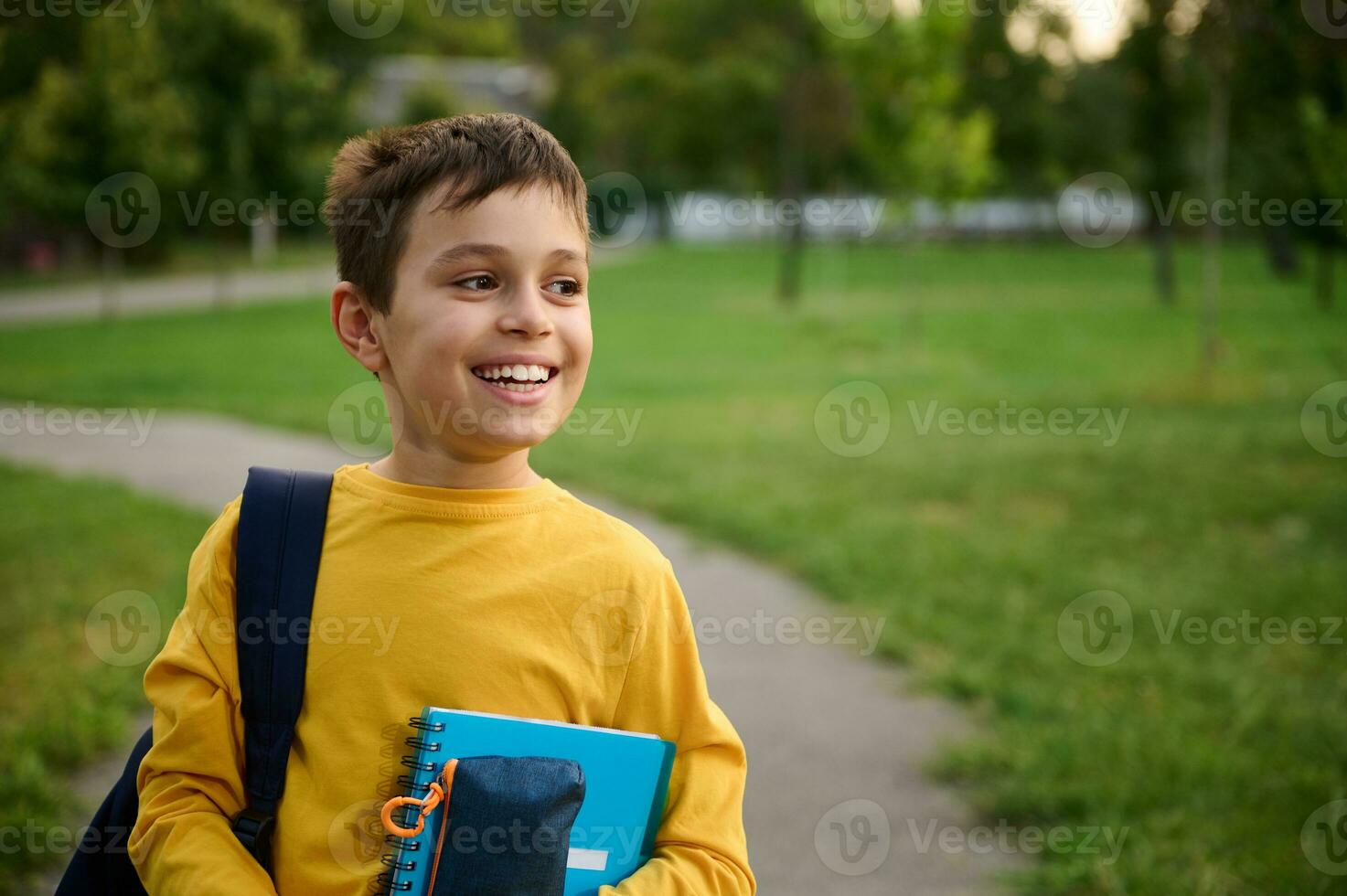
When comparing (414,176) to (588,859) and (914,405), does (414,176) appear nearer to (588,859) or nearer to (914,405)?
(588,859)

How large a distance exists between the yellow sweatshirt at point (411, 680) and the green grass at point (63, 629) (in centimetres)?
Result: 195

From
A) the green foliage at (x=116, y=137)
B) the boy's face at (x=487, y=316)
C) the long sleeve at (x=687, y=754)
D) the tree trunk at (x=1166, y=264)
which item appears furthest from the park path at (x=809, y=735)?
the tree trunk at (x=1166, y=264)

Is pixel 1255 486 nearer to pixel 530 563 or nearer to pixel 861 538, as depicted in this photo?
pixel 861 538

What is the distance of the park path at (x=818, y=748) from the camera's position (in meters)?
3.39

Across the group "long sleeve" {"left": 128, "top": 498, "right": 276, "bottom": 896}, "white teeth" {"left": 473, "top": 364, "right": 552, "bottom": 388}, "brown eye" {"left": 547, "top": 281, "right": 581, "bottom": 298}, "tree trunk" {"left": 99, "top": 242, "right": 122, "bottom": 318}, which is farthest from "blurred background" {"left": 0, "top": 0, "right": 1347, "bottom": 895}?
"long sleeve" {"left": 128, "top": 498, "right": 276, "bottom": 896}

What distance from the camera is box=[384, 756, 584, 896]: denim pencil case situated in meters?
1.42

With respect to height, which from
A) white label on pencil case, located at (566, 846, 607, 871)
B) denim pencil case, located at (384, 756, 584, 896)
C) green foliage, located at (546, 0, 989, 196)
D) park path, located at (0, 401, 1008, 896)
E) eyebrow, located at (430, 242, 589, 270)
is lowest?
park path, located at (0, 401, 1008, 896)

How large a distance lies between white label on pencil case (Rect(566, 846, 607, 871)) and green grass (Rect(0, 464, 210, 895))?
86.8 inches

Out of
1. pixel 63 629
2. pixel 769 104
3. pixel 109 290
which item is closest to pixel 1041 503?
pixel 63 629

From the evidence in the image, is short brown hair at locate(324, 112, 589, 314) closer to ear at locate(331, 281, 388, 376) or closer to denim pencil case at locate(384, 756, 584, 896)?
ear at locate(331, 281, 388, 376)

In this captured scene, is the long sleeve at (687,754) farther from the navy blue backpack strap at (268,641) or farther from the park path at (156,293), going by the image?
the park path at (156,293)

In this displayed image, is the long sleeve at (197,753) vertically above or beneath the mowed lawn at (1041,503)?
above

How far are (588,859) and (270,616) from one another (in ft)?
1.72

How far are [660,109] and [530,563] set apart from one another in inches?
1282
